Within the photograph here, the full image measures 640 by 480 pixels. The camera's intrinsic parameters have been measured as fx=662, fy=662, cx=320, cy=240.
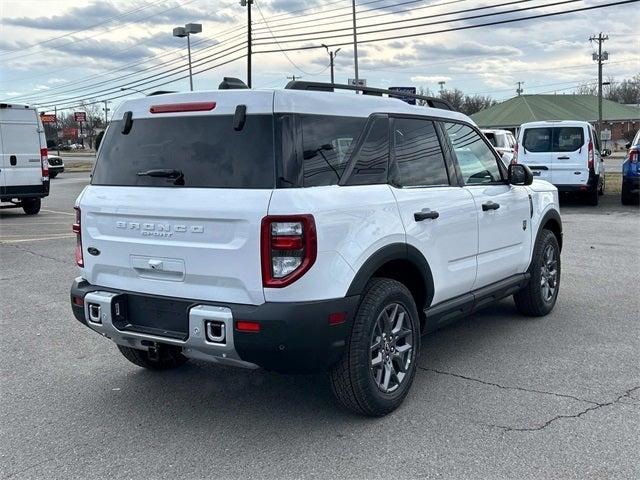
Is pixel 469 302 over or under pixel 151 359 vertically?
over

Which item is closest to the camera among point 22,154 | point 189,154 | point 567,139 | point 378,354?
point 189,154

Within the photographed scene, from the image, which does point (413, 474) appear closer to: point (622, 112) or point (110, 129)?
point (110, 129)

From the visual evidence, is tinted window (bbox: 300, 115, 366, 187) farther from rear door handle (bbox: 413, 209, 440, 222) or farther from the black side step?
the black side step

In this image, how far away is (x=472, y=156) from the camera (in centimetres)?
529

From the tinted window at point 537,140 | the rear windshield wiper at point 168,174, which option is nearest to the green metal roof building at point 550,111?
the tinted window at point 537,140

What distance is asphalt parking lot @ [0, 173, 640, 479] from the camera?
3.47m

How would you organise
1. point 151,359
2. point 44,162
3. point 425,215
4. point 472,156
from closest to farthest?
point 425,215
point 151,359
point 472,156
point 44,162

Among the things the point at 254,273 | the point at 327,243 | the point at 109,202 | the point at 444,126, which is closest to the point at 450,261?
the point at 444,126

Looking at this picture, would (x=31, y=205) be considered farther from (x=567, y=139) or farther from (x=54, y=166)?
(x=54, y=166)

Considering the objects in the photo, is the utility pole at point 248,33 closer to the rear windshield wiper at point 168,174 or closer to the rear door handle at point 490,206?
the rear door handle at point 490,206

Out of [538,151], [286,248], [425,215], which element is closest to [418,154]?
[425,215]

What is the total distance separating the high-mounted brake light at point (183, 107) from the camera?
12.5ft

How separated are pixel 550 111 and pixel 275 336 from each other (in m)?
69.0

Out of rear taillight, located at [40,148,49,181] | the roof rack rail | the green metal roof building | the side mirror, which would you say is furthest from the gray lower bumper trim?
the green metal roof building
